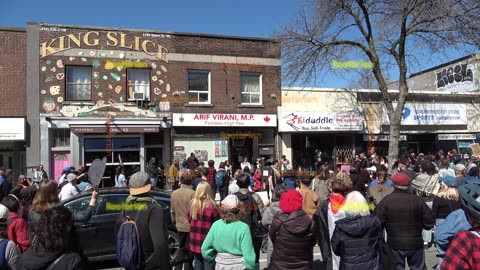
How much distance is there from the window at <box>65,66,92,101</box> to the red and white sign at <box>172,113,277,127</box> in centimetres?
387

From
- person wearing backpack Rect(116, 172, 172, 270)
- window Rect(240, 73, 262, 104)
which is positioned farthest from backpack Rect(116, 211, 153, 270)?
window Rect(240, 73, 262, 104)

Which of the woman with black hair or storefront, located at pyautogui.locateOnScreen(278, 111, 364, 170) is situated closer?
the woman with black hair

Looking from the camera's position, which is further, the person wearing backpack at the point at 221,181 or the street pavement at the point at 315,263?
the person wearing backpack at the point at 221,181

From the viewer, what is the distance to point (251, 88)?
1942cm

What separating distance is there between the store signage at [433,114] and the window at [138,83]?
1199cm

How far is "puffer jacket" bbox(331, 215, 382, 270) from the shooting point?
160 inches

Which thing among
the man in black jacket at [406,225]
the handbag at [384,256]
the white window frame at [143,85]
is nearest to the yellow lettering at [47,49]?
the white window frame at [143,85]

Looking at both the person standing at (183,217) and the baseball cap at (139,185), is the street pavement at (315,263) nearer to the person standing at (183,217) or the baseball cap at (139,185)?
the person standing at (183,217)

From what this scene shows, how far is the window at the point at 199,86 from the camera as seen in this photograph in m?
18.4

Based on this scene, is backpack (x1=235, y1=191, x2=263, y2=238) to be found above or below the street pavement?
above

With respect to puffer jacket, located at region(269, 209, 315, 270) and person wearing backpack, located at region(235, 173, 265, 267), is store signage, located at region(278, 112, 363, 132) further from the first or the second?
puffer jacket, located at region(269, 209, 315, 270)

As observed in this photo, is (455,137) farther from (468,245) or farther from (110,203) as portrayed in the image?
(468,245)

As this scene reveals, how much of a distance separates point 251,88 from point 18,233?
15566 millimetres

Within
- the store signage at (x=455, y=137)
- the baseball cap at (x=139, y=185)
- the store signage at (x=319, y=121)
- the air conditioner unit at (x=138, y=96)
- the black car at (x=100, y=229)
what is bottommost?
the black car at (x=100, y=229)
